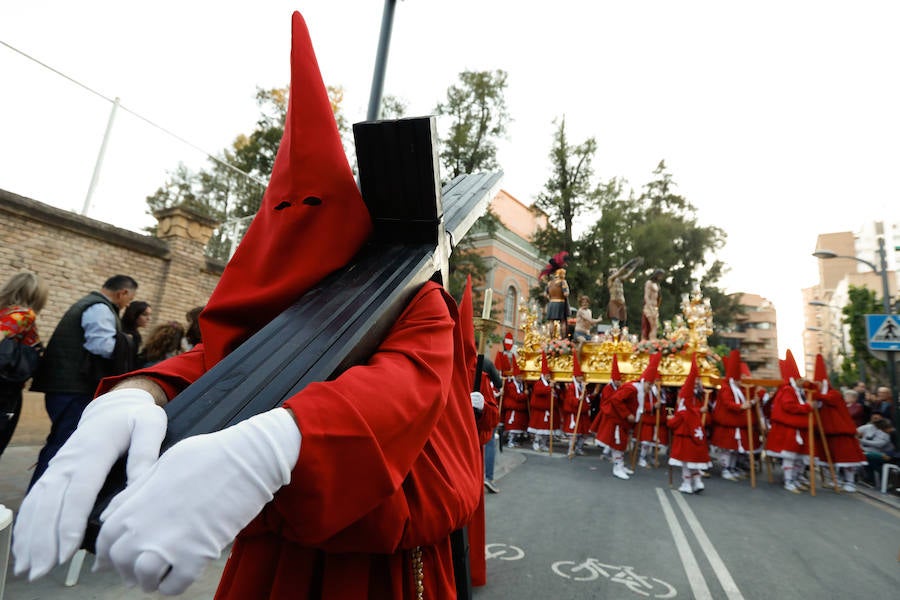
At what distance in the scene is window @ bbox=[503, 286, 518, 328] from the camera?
33.2 meters

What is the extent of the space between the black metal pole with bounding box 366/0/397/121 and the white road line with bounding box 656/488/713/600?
4744mm

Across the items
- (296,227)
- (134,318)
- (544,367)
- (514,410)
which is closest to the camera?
(296,227)

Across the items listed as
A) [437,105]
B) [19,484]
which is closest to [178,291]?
[19,484]

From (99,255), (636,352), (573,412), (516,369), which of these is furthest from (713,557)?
(99,255)

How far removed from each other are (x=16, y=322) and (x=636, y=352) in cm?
1186

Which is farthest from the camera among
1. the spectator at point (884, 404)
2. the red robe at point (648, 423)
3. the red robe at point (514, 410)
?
the red robe at point (514, 410)

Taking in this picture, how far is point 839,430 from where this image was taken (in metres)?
8.02

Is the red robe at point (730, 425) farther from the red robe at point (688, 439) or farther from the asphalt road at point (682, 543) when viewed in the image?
the red robe at point (688, 439)

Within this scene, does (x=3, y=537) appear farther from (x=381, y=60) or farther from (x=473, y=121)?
(x=473, y=121)

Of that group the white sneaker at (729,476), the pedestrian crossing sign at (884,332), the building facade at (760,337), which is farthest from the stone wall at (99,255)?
the building facade at (760,337)

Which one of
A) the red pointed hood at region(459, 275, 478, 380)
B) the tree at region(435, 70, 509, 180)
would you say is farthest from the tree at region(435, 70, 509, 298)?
the red pointed hood at region(459, 275, 478, 380)

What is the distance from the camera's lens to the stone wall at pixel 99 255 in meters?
6.55

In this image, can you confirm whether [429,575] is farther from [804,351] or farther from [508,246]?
[804,351]

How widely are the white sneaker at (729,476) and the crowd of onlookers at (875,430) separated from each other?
277cm
